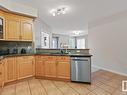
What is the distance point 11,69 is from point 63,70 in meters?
1.67

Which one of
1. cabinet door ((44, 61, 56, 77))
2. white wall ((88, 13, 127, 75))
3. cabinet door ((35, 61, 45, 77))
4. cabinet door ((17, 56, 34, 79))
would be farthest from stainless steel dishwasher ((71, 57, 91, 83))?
white wall ((88, 13, 127, 75))

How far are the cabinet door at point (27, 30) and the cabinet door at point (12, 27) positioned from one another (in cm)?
15

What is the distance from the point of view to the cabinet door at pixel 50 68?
12.9ft

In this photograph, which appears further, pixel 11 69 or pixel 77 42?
→ pixel 77 42

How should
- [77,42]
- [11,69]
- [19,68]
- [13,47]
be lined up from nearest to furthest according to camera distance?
[11,69], [19,68], [13,47], [77,42]

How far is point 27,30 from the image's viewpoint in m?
4.19

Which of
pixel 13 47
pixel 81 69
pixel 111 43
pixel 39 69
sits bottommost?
pixel 39 69

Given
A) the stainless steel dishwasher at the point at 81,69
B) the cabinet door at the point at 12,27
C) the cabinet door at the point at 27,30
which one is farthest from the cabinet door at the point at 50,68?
the cabinet door at the point at 12,27

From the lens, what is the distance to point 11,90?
10.1ft

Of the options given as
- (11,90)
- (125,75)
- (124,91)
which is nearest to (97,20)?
(125,75)

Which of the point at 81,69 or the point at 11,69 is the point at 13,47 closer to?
the point at 11,69

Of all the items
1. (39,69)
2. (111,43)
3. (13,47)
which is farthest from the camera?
(111,43)

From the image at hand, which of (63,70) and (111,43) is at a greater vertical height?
(111,43)

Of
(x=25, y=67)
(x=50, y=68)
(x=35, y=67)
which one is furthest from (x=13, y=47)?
(x=50, y=68)
